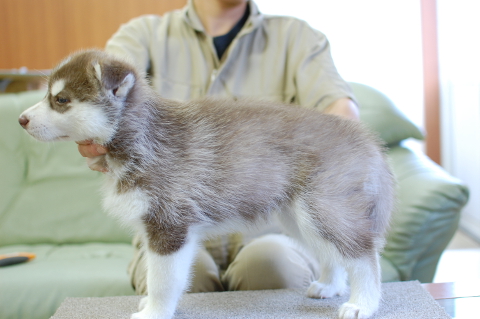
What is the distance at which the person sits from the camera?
5.18 feet

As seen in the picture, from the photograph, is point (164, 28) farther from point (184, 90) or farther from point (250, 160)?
point (250, 160)

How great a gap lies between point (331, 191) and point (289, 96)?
2.44 ft

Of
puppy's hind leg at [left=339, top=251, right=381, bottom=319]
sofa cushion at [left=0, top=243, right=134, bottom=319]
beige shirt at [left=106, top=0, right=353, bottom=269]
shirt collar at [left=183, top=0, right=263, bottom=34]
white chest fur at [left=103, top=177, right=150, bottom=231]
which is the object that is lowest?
sofa cushion at [left=0, top=243, right=134, bottom=319]

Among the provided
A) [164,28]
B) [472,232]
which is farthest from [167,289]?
[472,232]

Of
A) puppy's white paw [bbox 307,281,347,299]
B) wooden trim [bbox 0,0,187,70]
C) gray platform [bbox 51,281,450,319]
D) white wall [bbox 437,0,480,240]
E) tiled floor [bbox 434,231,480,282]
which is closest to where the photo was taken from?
gray platform [bbox 51,281,450,319]

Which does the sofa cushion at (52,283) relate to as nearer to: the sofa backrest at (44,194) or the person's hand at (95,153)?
the sofa backrest at (44,194)

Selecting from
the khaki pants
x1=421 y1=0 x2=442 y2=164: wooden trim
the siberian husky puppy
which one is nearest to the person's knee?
the khaki pants

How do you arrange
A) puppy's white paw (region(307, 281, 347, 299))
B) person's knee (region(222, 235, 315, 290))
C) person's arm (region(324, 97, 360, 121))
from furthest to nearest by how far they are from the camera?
person's arm (region(324, 97, 360, 121))
person's knee (region(222, 235, 315, 290))
puppy's white paw (region(307, 281, 347, 299))

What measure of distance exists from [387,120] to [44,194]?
5.82 ft

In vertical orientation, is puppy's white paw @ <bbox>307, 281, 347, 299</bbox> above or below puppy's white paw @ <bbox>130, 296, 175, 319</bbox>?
below

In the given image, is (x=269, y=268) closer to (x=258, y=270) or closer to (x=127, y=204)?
(x=258, y=270)

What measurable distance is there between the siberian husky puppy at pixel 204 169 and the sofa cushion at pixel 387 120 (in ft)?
4.02

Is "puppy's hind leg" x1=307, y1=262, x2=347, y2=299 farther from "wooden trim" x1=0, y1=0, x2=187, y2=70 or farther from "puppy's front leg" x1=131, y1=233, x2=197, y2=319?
"wooden trim" x1=0, y1=0, x2=187, y2=70

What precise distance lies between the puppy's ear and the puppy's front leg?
35 cm
